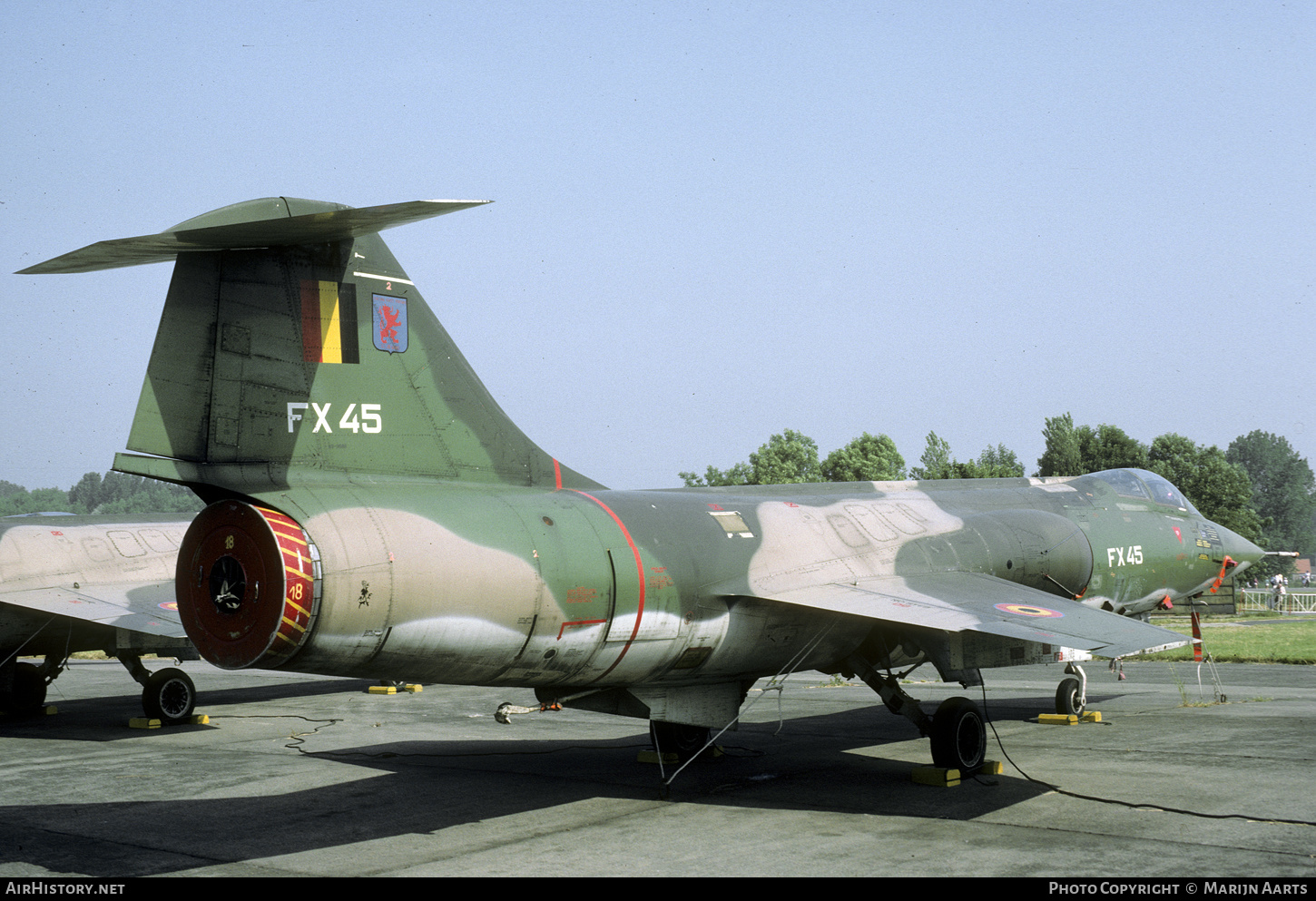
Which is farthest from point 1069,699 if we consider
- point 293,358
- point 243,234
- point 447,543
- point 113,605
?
point 113,605

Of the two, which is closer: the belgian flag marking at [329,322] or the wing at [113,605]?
the belgian flag marking at [329,322]

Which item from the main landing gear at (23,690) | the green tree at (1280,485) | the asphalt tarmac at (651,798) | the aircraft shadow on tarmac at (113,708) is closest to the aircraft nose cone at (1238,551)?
the asphalt tarmac at (651,798)

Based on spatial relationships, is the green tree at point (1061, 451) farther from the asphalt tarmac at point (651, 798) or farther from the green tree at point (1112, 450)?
the asphalt tarmac at point (651, 798)

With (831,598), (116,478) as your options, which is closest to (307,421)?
(831,598)

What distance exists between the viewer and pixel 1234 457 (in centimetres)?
13775

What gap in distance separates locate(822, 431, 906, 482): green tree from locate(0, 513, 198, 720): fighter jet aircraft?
40858 millimetres

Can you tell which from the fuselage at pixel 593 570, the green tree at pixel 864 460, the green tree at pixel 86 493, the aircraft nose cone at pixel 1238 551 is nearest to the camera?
the fuselage at pixel 593 570

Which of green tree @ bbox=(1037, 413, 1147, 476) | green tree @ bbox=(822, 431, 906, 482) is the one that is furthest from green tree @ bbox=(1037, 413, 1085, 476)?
green tree @ bbox=(822, 431, 906, 482)

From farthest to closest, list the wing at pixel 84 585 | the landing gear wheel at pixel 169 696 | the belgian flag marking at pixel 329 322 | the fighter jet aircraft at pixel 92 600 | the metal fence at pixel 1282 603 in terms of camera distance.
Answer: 1. the metal fence at pixel 1282 603
2. the landing gear wheel at pixel 169 696
3. the fighter jet aircraft at pixel 92 600
4. the wing at pixel 84 585
5. the belgian flag marking at pixel 329 322

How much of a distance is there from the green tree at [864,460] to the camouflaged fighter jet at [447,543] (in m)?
42.8

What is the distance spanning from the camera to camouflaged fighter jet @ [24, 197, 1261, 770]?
7242mm

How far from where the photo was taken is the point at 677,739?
1160 cm

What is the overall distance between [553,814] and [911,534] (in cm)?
481

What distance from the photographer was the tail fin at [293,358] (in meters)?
7.32
